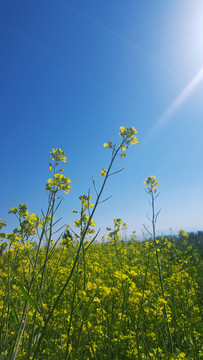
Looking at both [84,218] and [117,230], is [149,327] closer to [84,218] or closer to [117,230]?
[117,230]

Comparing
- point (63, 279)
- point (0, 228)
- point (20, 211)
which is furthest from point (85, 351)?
point (20, 211)

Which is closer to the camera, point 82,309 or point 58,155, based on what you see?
point 58,155

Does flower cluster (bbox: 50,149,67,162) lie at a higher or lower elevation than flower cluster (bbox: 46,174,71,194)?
higher

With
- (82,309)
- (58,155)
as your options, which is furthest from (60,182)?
(82,309)

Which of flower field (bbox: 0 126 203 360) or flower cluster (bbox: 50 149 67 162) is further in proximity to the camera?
flower cluster (bbox: 50 149 67 162)

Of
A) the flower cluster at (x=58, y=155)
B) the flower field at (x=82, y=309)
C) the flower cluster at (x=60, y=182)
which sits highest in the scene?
the flower cluster at (x=58, y=155)

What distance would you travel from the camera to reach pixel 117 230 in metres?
3.52

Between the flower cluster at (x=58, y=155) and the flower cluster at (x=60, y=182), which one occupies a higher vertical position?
the flower cluster at (x=58, y=155)

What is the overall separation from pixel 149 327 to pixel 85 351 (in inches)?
35.9

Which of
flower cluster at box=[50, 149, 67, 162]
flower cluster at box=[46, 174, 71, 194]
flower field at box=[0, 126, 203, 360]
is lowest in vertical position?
flower field at box=[0, 126, 203, 360]

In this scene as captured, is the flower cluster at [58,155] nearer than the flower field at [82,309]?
No

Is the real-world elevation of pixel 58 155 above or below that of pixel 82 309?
above

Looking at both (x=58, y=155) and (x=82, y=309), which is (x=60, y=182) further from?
(x=82, y=309)

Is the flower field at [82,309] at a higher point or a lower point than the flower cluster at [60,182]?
lower
